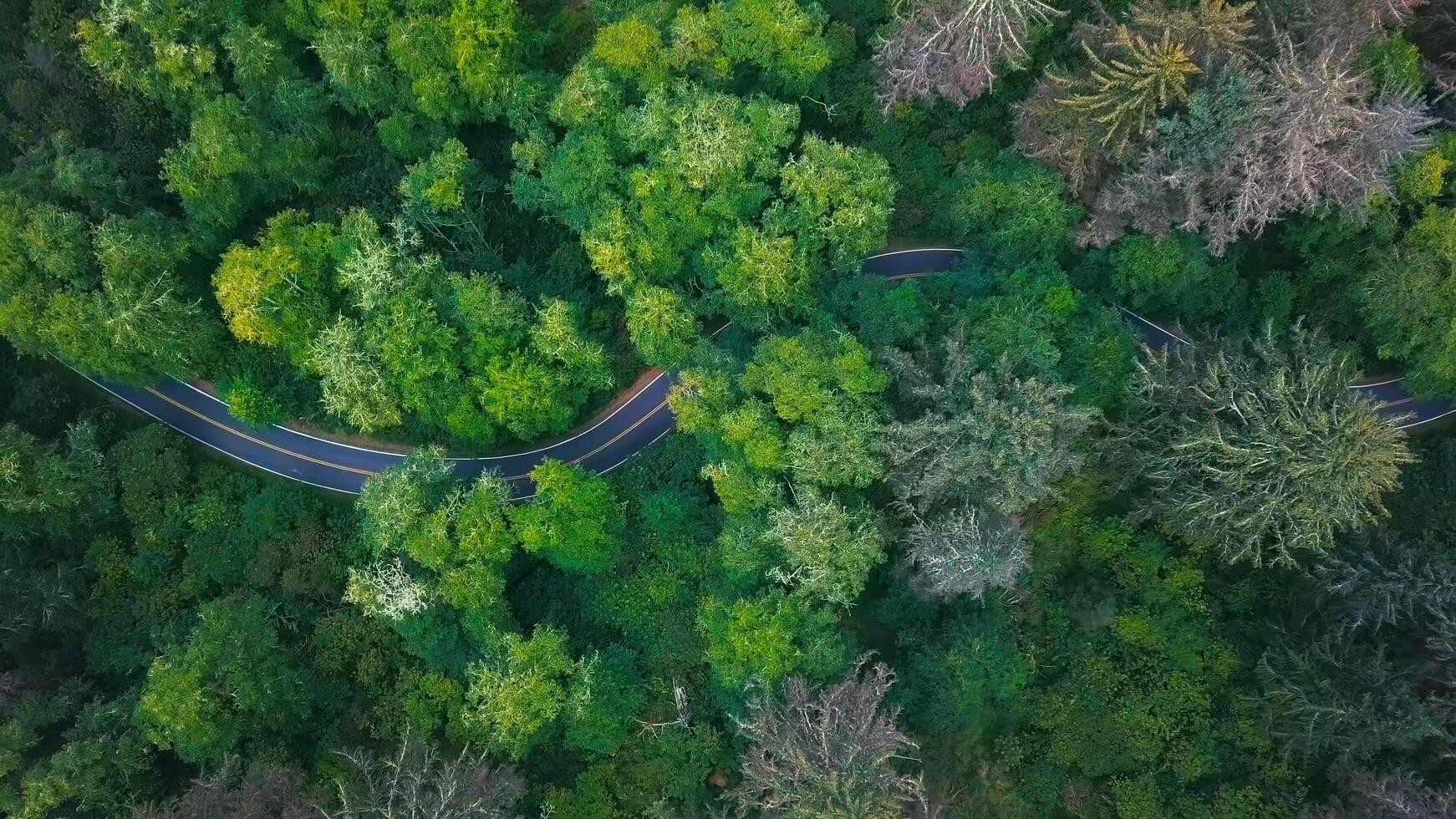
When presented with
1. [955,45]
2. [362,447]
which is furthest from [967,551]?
[362,447]

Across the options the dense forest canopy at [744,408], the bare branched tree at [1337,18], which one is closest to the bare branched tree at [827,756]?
the dense forest canopy at [744,408]

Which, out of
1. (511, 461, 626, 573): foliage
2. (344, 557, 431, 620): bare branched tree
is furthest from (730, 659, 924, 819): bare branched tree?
(344, 557, 431, 620): bare branched tree

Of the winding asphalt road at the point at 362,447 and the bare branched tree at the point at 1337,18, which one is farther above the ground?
the bare branched tree at the point at 1337,18

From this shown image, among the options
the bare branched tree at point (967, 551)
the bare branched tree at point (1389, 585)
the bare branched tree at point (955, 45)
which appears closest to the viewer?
the bare branched tree at point (1389, 585)

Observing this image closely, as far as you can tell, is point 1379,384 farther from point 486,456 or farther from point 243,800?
point 243,800

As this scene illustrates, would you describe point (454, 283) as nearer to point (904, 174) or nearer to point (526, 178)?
point (526, 178)

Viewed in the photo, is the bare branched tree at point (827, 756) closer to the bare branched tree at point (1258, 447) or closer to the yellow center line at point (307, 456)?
the bare branched tree at point (1258, 447)
